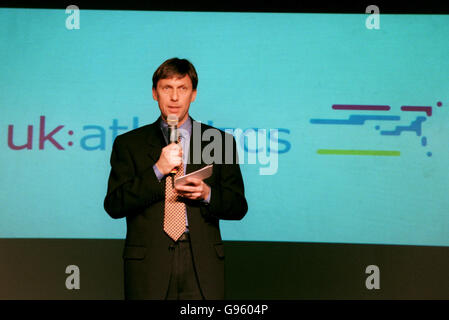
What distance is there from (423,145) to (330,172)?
2.52 feet

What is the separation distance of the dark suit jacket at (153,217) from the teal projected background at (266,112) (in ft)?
4.32

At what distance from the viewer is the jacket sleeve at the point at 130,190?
2.22 metres

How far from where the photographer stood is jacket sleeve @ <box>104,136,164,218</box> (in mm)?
2221

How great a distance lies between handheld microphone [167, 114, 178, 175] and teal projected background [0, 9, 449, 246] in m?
1.42

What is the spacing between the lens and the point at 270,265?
3.69m

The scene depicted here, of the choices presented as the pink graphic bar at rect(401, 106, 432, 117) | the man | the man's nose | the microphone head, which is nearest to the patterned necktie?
the man

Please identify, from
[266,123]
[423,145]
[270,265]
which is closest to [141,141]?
[266,123]

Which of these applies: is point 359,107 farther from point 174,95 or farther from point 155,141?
point 155,141

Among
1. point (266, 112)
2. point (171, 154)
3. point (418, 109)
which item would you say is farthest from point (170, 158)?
point (418, 109)

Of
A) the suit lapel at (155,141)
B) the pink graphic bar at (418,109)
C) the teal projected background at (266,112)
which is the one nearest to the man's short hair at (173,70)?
the suit lapel at (155,141)

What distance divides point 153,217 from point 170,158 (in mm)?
352

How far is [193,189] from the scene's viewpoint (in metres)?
2.16

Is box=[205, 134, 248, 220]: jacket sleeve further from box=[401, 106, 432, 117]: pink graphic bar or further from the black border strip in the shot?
box=[401, 106, 432, 117]: pink graphic bar

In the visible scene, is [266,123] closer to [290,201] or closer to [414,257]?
[290,201]
